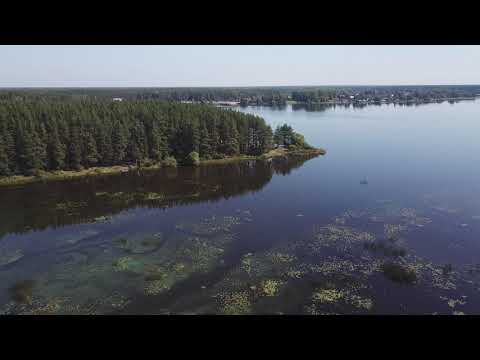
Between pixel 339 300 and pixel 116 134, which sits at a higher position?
pixel 116 134

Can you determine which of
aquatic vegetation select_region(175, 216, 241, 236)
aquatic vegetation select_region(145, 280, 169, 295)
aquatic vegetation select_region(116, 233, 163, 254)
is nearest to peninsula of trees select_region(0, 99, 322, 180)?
aquatic vegetation select_region(175, 216, 241, 236)

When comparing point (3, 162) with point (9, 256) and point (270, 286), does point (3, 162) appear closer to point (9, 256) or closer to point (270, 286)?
point (9, 256)

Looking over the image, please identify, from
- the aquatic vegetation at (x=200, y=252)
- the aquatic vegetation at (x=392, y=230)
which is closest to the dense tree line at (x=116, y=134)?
the aquatic vegetation at (x=200, y=252)

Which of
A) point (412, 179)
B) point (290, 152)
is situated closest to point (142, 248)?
point (412, 179)

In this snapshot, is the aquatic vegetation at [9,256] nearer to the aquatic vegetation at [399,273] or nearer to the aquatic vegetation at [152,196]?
the aquatic vegetation at [152,196]

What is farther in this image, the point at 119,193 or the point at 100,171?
the point at 100,171

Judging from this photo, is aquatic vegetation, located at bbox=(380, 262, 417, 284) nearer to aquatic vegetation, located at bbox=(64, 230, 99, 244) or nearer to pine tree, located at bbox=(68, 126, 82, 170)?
aquatic vegetation, located at bbox=(64, 230, 99, 244)

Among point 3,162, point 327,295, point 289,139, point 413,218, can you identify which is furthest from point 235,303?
point 289,139
